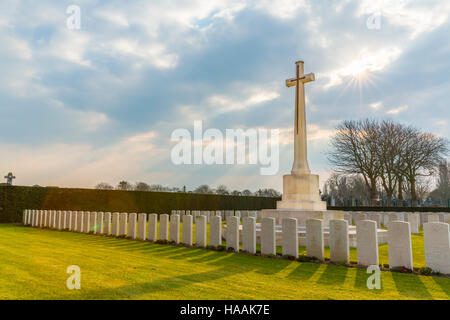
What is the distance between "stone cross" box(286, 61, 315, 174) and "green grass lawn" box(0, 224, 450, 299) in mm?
5863

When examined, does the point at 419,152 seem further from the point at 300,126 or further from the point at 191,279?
the point at 191,279

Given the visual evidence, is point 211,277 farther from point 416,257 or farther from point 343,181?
point 343,181

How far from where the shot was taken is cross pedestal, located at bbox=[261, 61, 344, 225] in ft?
36.8

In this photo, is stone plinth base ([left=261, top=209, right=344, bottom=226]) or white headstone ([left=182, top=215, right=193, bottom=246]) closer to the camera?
white headstone ([left=182, top=215, right=193, bottom=246])

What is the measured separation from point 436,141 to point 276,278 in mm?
28433

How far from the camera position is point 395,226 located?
5.55m

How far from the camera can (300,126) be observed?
11.9 meters

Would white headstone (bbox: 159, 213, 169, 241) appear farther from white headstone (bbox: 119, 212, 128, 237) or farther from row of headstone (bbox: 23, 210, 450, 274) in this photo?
white headstone (bbox: 119, 212, 128, 237)

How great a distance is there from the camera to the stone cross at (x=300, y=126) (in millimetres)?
11805

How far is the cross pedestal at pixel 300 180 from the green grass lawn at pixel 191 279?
498 cm

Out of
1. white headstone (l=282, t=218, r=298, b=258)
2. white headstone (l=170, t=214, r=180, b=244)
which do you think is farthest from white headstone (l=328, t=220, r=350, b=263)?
white headstone (l=170, t=214, r=180, b=244)

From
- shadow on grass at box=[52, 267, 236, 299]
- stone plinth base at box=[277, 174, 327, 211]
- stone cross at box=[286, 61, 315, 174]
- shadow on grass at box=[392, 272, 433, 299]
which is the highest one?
stone cross at box=[286, 61, 315, 174]

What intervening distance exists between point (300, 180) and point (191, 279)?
7.93m
